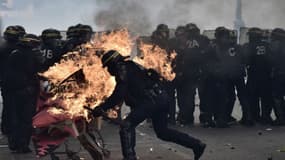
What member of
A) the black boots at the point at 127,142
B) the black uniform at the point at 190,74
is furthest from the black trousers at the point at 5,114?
the black uniform at the point at 190,74

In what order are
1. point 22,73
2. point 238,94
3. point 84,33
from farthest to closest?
point 238,94 → point 84,33 → point 22,73

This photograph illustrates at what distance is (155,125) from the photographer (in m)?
7.47

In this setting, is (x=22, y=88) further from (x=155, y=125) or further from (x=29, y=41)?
(x=155, y=125)

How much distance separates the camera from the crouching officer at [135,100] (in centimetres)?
698

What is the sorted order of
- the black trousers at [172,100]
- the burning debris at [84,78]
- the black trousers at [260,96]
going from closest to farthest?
1. the burning debris at [84,78]
2. the black trousers at [172,100]
3. the black trousers at [260,96]

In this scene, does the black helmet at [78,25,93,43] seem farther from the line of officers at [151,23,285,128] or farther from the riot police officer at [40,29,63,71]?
the line of officers at [151,23,285,128]

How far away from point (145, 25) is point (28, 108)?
275 inches

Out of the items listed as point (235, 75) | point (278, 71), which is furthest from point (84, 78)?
point (278, 71)

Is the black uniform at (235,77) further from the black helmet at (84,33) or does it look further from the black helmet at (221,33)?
the black helmet at (84,33)

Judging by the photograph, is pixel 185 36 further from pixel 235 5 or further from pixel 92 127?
pixel 235 5

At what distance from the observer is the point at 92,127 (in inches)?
292

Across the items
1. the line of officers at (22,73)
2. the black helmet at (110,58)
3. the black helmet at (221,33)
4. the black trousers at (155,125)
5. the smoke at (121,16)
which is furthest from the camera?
the smoke at (121,16)

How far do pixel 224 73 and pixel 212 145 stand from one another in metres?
1.92

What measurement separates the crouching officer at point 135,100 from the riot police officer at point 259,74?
371 cm
